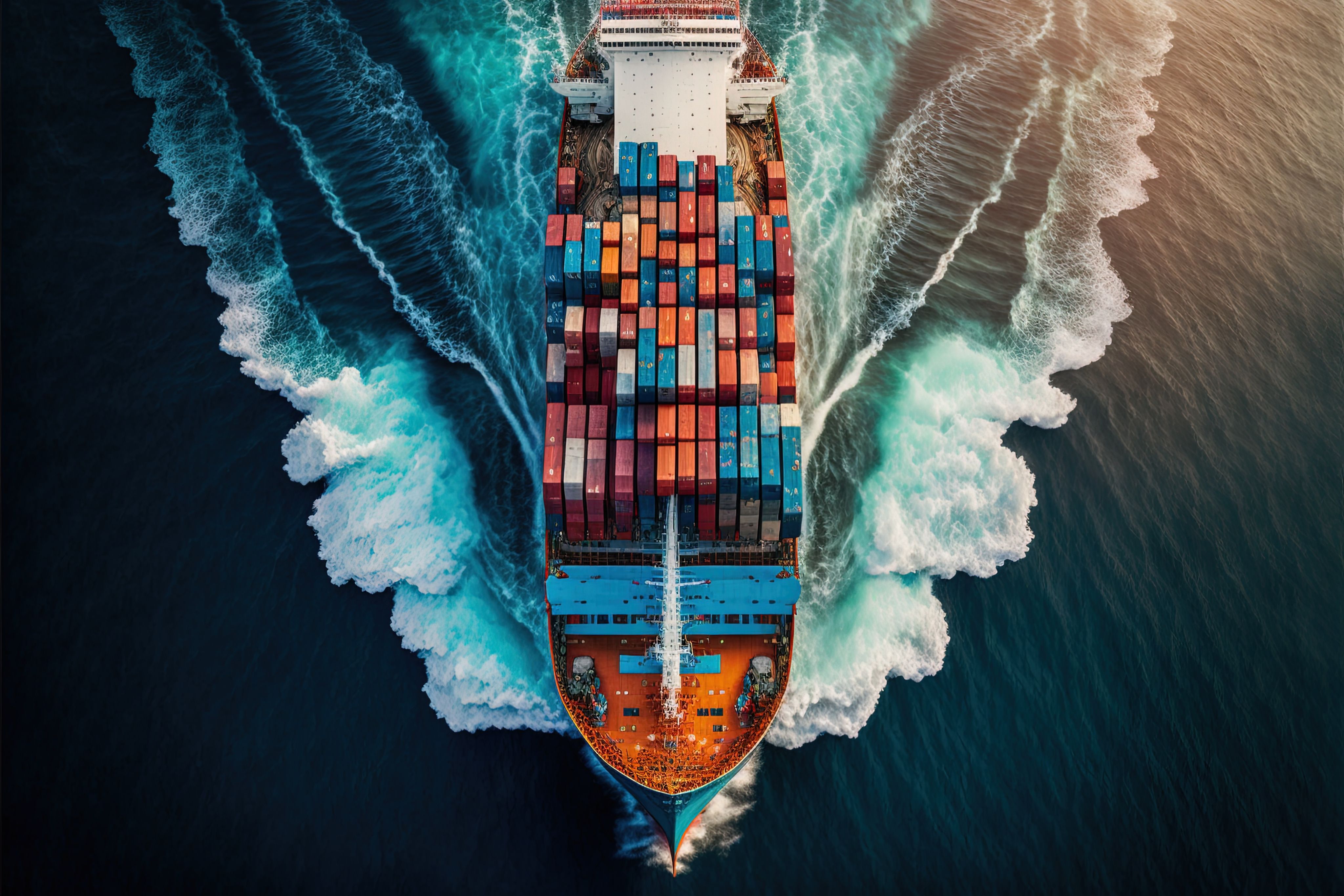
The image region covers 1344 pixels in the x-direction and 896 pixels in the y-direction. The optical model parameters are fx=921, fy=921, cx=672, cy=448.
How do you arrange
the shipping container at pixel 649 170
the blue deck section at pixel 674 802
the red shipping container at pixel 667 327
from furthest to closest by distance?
the shipping container at pixel 649 170 < the red shipping container at pixel 667 327 < the blue deck section at pixel 674 802

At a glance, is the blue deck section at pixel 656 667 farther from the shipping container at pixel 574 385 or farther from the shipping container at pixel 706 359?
the shipping container at pixel 574 385

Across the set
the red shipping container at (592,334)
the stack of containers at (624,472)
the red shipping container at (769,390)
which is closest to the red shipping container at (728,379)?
the red shipping container at (769,390)

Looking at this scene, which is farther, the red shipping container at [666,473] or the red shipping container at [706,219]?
the red shipping container at [706,219]

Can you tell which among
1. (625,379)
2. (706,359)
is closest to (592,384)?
(625,379)

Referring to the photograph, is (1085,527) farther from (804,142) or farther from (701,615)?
(804,142)

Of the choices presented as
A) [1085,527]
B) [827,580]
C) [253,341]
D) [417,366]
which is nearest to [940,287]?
[1085,527]

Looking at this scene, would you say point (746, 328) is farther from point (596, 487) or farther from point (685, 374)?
point (596, 487)

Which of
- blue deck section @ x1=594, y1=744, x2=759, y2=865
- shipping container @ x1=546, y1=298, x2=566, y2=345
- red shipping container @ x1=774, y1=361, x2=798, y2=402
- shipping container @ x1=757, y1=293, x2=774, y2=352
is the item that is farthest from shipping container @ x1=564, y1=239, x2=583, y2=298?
blue deck section @ x1=594, y1=744, x2=759, y2=865
